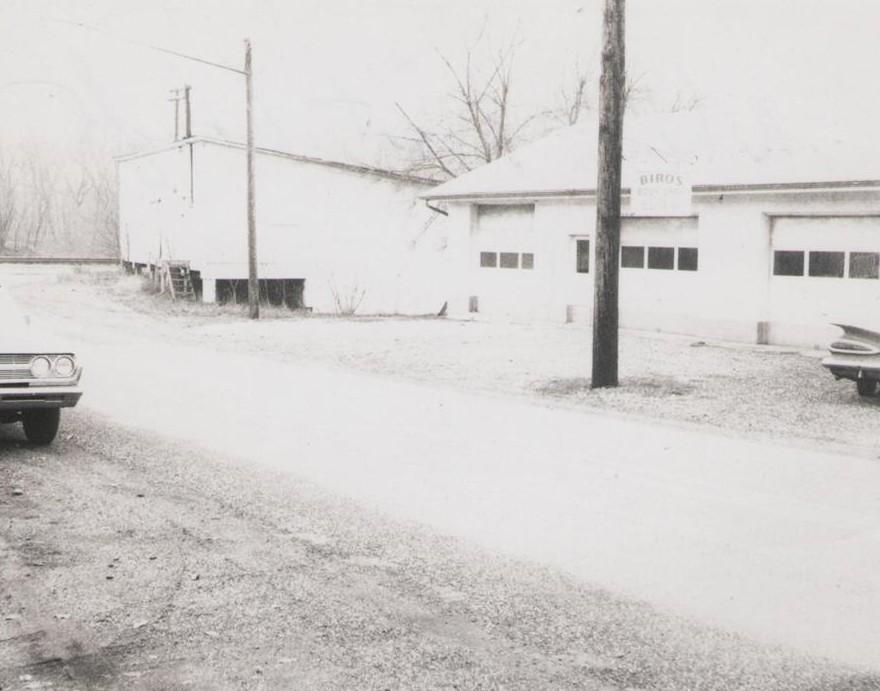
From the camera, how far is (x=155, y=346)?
18.3 metres

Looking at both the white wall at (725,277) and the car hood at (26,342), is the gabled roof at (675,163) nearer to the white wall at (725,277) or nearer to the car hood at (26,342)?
the white wall at (725,277)

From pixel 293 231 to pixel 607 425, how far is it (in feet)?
86.0

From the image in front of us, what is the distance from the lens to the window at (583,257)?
22812 mm

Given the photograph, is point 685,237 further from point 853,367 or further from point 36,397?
point 36,397

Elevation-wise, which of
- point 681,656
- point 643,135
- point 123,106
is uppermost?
point 123,106

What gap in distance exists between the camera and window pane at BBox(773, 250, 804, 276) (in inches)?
739

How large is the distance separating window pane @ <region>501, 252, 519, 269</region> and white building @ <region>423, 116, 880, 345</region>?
0.03 meters

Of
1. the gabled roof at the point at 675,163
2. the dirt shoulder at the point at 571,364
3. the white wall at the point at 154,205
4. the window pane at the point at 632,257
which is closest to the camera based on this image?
the dirt shoulder at the point at 571,364

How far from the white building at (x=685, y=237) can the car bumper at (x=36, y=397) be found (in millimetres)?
7320

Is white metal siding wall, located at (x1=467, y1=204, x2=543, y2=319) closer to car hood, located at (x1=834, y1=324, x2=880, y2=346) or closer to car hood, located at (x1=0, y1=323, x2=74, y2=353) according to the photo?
car hood, located at (x1=834, y1=324, x2=880, y2=346)

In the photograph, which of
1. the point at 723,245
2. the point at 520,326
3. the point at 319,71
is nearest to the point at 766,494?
the point at 723,245

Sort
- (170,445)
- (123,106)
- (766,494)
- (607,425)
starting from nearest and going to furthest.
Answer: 1. (766,494)
2. (170,445)
3. (607,425)
4. (123,106)

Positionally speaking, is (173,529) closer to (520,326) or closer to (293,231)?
(520,326)

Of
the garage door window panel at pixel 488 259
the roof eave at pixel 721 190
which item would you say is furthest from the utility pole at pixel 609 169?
the garage door window panel at pixel 488 259
